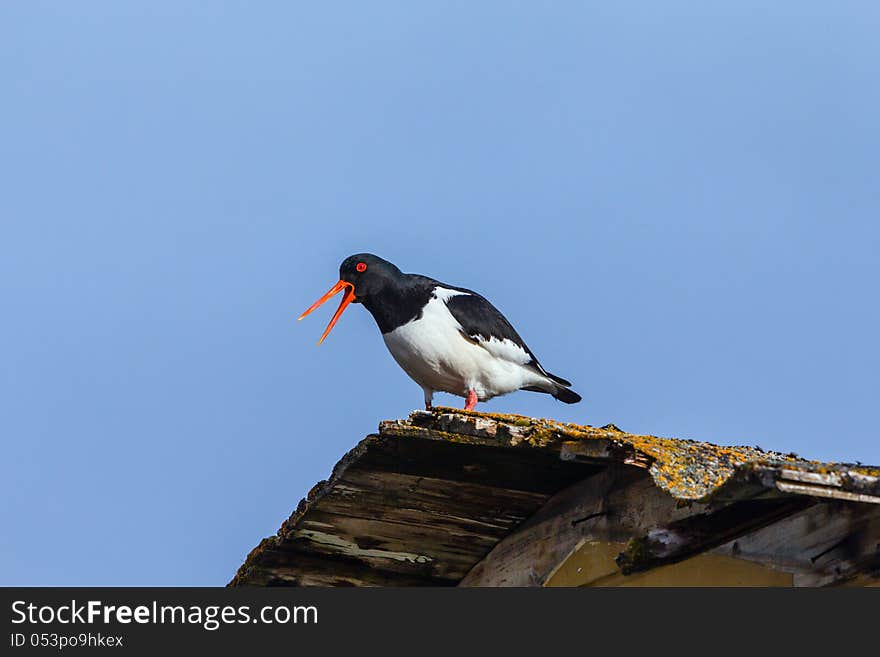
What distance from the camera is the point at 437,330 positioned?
980 cm

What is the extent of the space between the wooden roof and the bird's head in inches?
147

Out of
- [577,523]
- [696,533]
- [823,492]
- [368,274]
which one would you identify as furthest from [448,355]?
[823,492]

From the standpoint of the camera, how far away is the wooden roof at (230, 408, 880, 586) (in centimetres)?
474

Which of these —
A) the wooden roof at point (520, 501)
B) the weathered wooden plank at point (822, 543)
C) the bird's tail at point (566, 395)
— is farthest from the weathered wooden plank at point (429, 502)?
the bird's tail at point (566, 395)

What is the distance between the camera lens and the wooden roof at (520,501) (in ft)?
15.6

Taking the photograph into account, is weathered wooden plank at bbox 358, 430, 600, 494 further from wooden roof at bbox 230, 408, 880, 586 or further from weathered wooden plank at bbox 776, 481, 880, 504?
weathered wooden plank at bbox 776, 481, 880, 504

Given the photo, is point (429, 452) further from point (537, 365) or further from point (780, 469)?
point (537, 365)

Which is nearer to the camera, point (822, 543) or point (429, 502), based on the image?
point (822, 543)

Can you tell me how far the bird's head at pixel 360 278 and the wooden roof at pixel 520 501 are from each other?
3.74 m

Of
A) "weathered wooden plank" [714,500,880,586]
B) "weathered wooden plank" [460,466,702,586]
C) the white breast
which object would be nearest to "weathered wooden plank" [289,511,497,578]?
"weathered wooden plank" [460,466,702,586]

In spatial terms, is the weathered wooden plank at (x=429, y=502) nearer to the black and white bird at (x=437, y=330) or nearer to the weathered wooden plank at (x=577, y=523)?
the weathered wooden plank at (x=577, y=523)

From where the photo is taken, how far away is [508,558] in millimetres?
6504

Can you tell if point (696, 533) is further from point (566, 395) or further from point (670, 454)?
point (566, 395)

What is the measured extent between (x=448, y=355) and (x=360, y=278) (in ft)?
3.41
